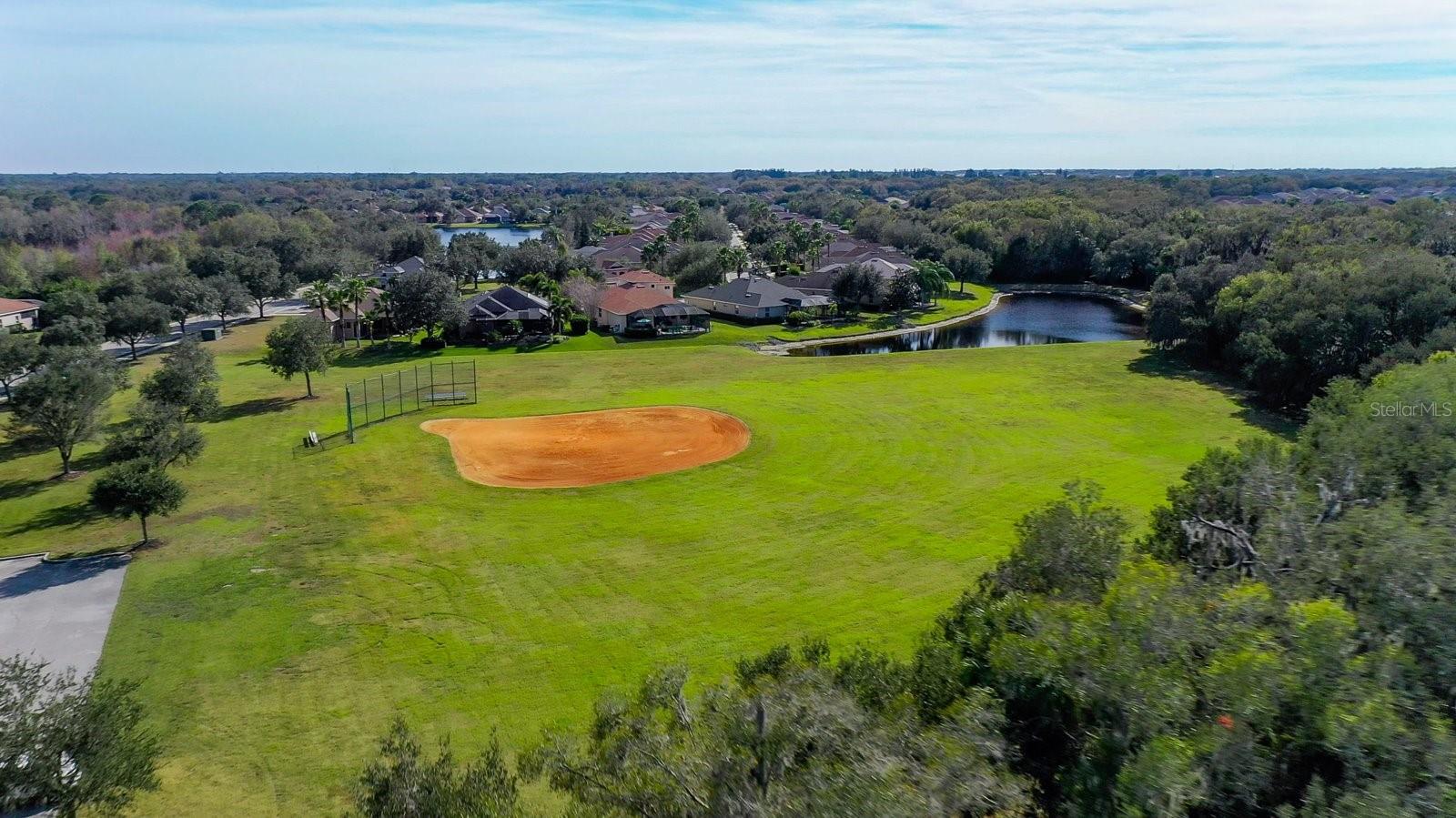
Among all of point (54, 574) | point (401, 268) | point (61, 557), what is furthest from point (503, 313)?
point (54, 574)

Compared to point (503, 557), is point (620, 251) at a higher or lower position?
higher

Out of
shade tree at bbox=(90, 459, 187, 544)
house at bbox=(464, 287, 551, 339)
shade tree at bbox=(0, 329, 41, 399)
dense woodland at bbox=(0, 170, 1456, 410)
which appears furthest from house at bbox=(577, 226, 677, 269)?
shade tree at bbox=(90, 459, 187, 544)

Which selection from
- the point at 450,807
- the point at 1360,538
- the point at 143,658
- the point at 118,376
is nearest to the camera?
the point at 450,807

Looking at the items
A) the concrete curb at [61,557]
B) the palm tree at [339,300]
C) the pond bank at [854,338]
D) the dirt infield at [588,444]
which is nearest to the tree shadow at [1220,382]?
the pond bank at [854,338]

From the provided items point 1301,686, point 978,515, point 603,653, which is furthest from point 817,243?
point 1301,686

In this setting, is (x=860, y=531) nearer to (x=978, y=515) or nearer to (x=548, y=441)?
(x=978, y=515)

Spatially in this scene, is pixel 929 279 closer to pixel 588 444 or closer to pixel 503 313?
pixel 503 313
